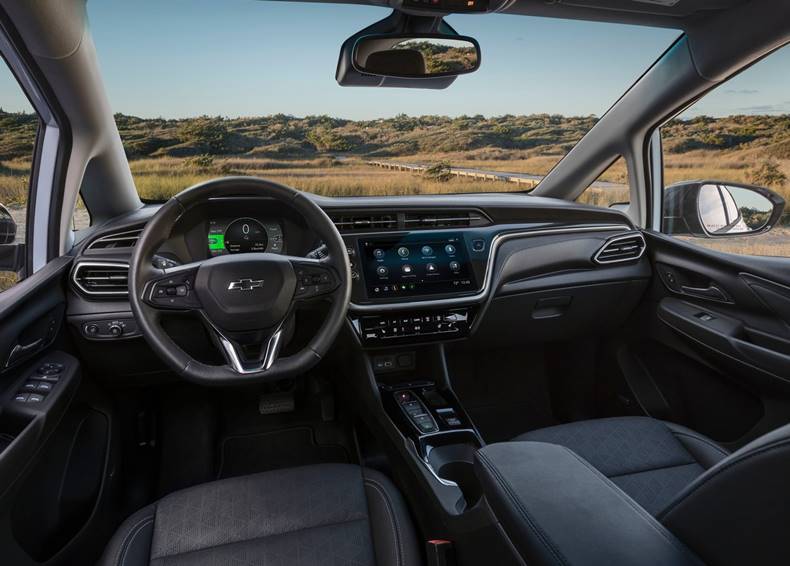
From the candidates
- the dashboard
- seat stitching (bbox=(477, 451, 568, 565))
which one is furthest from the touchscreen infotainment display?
seat stitching (bbox=(477, 451, 568, 565))

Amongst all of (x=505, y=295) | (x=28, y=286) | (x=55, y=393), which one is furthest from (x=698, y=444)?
(x=28, y=286)

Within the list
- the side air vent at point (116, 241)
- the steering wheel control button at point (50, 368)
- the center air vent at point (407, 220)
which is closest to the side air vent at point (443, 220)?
the center air vent at point (407, 220)

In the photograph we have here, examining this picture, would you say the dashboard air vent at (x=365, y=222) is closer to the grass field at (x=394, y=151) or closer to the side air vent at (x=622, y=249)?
the grass field at (x=394, y=151)

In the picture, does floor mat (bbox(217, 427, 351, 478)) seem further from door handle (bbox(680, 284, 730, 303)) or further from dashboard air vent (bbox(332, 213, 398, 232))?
door handle (bbox(680, 284, 730, 303))

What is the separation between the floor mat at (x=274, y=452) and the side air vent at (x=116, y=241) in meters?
1.19

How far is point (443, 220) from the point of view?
2621 mm

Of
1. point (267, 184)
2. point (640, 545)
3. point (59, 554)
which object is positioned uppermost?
point (267, 184)

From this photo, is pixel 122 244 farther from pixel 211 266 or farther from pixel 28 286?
pixel 211 266

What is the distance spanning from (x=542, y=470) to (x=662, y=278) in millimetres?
1867

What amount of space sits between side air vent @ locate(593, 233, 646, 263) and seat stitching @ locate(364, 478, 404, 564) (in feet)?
5.05

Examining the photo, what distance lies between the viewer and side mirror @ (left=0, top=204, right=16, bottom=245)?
2012 mm

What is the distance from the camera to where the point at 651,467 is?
190 cm

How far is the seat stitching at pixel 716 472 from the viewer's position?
2.53ft

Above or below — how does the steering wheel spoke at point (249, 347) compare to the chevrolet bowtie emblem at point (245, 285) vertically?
below
